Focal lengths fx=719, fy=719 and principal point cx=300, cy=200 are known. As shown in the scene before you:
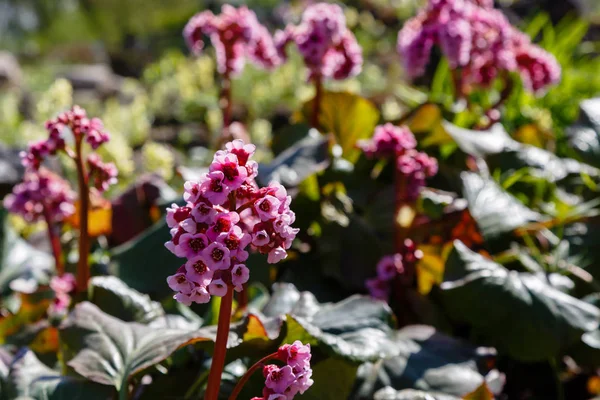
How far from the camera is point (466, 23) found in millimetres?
2107

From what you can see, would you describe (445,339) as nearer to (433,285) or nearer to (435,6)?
(433,285)

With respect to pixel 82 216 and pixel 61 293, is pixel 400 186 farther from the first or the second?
pixel 61 293

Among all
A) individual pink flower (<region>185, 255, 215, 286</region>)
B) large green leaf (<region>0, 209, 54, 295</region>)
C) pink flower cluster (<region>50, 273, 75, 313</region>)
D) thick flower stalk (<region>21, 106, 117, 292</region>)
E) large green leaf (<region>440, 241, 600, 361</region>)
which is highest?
individual pink flower (<region>185, 255, 215, 286</region>)

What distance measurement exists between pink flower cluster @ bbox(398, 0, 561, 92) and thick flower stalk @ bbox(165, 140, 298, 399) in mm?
1262

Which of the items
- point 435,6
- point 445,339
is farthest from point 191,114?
point 445,339

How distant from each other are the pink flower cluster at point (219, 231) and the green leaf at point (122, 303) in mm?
589

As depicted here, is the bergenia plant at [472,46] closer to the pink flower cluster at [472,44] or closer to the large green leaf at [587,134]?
the pink flower cluster at [472,44]

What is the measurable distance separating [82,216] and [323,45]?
0.85 m

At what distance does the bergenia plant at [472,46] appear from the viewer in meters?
2.08

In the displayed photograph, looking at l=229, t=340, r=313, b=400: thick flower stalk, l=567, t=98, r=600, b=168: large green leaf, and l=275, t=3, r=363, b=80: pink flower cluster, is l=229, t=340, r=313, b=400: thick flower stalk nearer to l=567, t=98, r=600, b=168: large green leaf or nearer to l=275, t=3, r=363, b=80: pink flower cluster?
l=275, t=3, r=363, b=80: pink flower cluster

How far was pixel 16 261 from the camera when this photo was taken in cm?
197

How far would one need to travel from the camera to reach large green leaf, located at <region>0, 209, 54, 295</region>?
1.91 meters

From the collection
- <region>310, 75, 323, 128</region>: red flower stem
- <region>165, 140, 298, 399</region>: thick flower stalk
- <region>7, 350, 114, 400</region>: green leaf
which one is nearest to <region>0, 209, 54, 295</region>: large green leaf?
<region>7, 350, 114, 400</region>: green leaf

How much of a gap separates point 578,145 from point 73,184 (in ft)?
8.10
